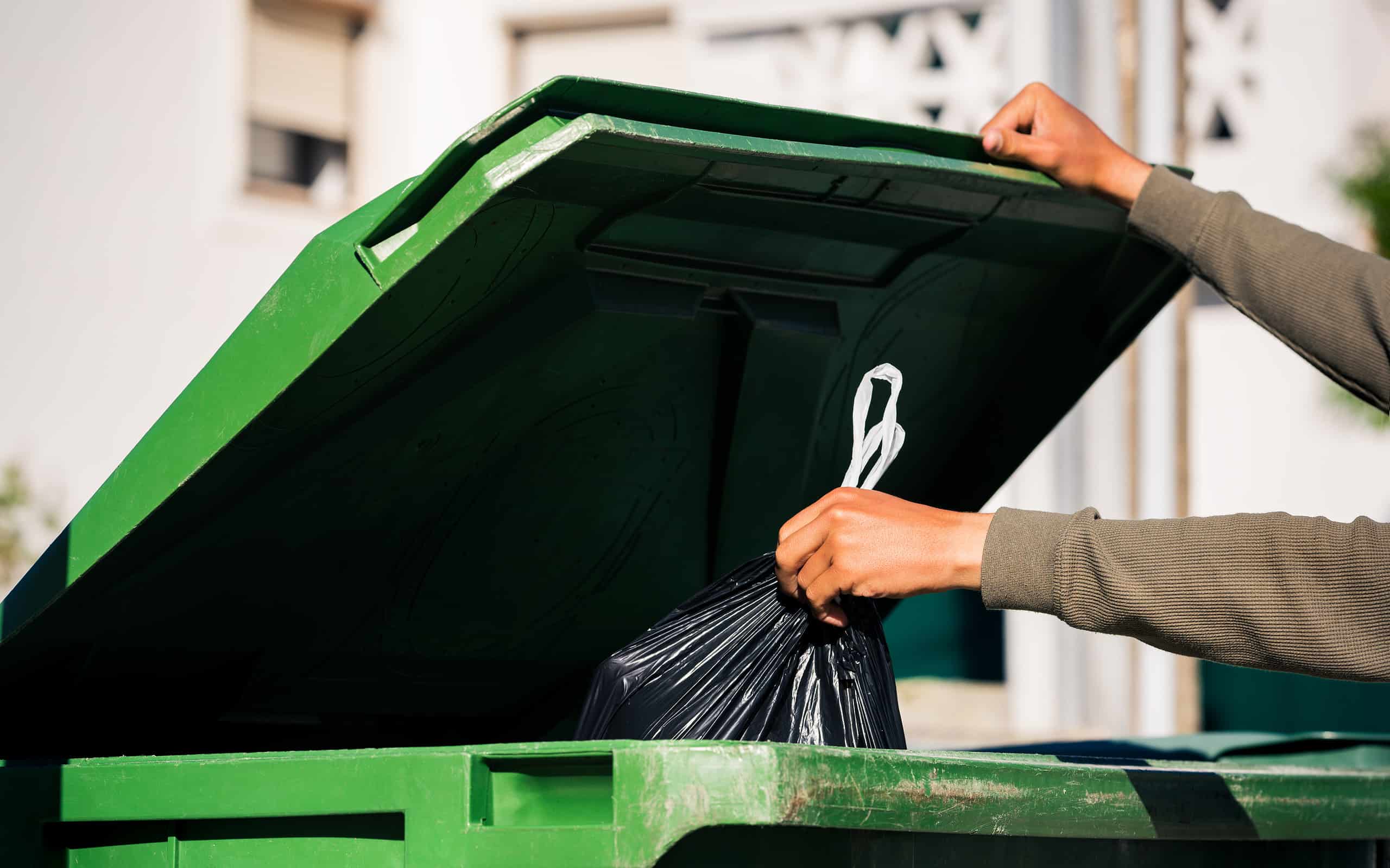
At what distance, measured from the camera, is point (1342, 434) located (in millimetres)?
12164

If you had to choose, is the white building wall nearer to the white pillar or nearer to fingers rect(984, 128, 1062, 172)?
the white pillar

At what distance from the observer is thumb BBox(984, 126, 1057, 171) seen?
206cm

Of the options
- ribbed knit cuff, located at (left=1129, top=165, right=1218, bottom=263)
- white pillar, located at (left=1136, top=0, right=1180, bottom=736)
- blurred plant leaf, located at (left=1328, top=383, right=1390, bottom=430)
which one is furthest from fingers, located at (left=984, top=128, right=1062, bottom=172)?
blurred plant leaf, located at (left=1328, top=383, right=1390, bottom=430)

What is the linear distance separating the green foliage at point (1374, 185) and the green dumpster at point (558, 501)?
343 inches

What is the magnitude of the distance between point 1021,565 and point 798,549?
0.29 m

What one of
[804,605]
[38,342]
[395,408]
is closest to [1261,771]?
[804,605]

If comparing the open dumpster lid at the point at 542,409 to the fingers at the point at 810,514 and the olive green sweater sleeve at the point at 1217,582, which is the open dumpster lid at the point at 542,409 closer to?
the fingers at the point at 810,514

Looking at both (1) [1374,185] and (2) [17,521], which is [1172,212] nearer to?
(2) [17,521]

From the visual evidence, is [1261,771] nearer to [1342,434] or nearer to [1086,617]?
[1086,617]

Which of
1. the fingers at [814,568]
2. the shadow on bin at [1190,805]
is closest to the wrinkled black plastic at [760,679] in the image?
the fingers at [814,568]

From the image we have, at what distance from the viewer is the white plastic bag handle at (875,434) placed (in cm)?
204

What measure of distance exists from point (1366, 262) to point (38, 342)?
8.47 metres

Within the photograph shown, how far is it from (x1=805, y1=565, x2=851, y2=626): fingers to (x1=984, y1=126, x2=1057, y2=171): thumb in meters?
0.64

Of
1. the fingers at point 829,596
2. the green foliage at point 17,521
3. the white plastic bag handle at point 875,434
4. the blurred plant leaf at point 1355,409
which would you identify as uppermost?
the blurred plant leaf at point 1355,409
